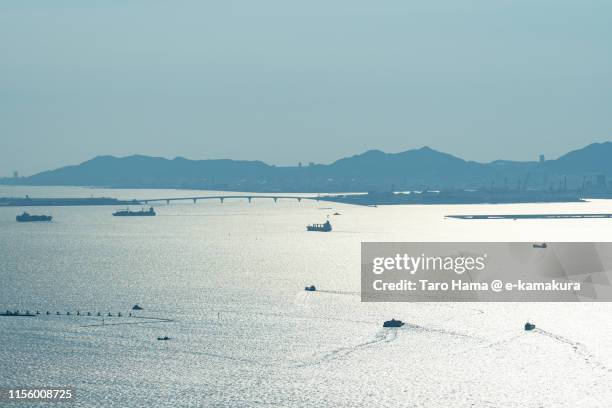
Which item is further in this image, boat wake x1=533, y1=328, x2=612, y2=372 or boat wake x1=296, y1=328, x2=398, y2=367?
boat wake x1=296, y1=328, x2=398, y2=367

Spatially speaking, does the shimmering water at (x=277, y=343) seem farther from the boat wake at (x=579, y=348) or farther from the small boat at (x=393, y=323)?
the small boat at (x=393, y=323)

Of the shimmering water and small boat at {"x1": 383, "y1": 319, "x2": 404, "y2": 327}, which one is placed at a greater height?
small boat at {"x1": 383, "y1": 319, "x2": 404, "y2": 327}

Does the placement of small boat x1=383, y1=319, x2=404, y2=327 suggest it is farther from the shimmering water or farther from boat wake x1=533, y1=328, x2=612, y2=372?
boat wake x1=533, y1=328, x2=612, y2=372

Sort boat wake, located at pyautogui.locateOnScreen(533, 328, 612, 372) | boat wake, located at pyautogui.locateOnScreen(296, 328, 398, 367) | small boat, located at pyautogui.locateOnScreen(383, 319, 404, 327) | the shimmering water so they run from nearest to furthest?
the shimmering water < boat wake, located at pyautogui.locateOnScreen(533, 328, 612, 372) < boat wake, located at pyautogui.locateOnScreen(296, 328, 398, 367) < small boat, located at pyautogui.locateOnScreen(383, 319, 404, 327)

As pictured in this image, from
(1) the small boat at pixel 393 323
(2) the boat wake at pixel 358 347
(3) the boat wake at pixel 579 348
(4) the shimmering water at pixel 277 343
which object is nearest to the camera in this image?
(4) the shimmering water at pixel 277 343

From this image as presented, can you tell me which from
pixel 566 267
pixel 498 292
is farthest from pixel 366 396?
pixel 566 267

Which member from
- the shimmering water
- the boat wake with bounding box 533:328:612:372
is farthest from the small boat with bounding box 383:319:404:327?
the boat wake with bounding box 533:328:612:372

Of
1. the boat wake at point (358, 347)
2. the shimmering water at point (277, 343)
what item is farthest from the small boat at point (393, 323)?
the boat wake at point (358, 347)

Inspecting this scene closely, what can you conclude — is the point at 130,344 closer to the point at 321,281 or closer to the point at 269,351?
the point at 269,351
